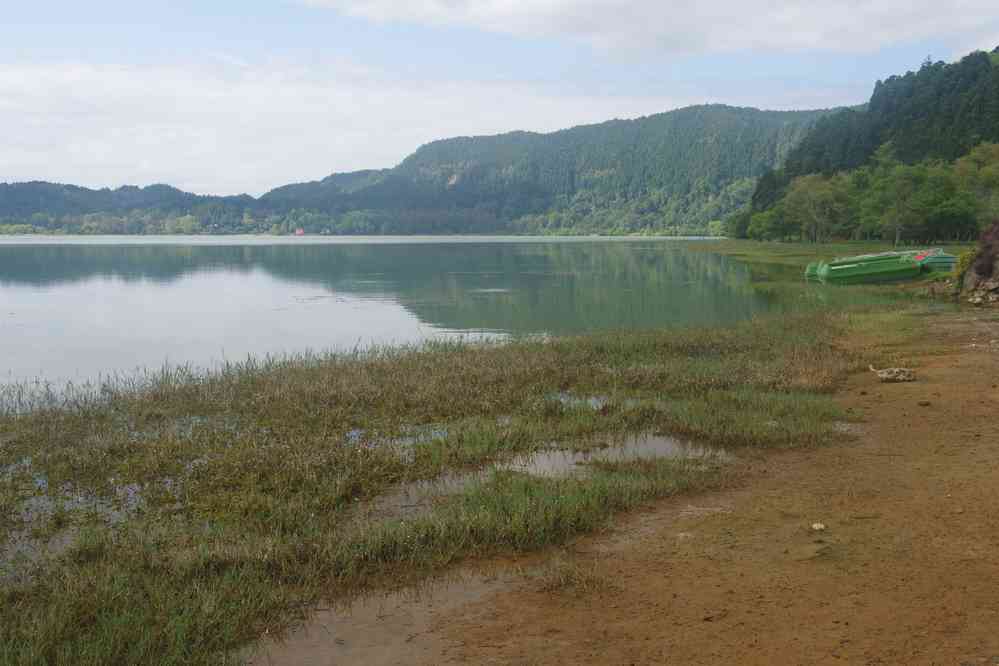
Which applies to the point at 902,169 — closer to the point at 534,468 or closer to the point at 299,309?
the point at 299,309

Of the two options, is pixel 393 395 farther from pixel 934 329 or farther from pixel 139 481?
pixel 934 329

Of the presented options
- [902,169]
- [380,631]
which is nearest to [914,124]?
[902,169]

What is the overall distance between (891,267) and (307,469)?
150 ft

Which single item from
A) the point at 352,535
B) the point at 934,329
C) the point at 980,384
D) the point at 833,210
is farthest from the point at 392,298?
the point at 833,210

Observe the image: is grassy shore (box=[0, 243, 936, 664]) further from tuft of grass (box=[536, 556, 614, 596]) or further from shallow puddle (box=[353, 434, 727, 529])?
tuft of grass (box=[536, 556, 614, 596])

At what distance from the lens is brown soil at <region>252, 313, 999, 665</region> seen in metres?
6.10

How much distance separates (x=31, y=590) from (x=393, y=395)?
8.72 meters

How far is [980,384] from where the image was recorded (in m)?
15.9

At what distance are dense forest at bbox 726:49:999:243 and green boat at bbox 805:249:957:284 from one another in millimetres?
8686

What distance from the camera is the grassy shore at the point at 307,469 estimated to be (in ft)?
22.8

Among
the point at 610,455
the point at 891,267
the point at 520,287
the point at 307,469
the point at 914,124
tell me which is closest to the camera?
the point at 307,469

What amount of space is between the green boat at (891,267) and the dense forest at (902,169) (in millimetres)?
8686

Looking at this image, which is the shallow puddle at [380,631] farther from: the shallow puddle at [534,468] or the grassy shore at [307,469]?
the shallow puddle at [534,468]

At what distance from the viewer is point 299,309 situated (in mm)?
Answer: 38406
